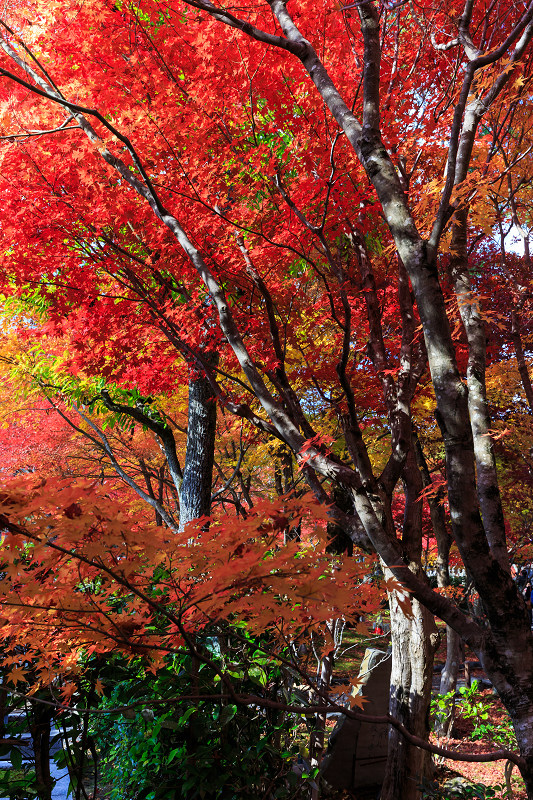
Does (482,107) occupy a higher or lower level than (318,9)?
lower

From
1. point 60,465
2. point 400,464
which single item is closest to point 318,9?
point 400,464

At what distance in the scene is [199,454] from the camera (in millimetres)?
8266

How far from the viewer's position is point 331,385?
9.73m

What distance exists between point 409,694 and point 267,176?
5.47 m

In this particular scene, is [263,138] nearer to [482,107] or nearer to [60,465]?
[482,107]

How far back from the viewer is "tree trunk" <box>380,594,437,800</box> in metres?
4.83

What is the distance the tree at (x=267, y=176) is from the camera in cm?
386

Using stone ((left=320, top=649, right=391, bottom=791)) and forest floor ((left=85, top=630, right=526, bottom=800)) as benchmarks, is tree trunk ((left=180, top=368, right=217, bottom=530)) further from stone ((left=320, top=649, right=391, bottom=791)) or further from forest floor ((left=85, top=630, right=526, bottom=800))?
stone ((left=320, top=649, right=391, bottom=791))

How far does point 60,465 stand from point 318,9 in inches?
593

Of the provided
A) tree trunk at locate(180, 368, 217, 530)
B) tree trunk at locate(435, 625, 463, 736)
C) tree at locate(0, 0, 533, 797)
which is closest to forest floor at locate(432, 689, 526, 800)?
tree trunk at locate(435, 625, 463, 736)

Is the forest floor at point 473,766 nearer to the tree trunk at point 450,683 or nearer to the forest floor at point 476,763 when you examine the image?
the forest floor at point 476,763

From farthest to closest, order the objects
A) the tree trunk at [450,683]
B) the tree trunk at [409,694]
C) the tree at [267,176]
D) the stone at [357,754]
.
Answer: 1. the tree trunk at [450,683]
2. the stone at [357,754]
3. the tree trunk at [409,694]
4. the tree at [267,176]

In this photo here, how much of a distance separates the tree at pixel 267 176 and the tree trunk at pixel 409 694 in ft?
1.55

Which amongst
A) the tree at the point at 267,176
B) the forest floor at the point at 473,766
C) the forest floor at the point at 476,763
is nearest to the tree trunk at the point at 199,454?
the tree at the point at 267,176
